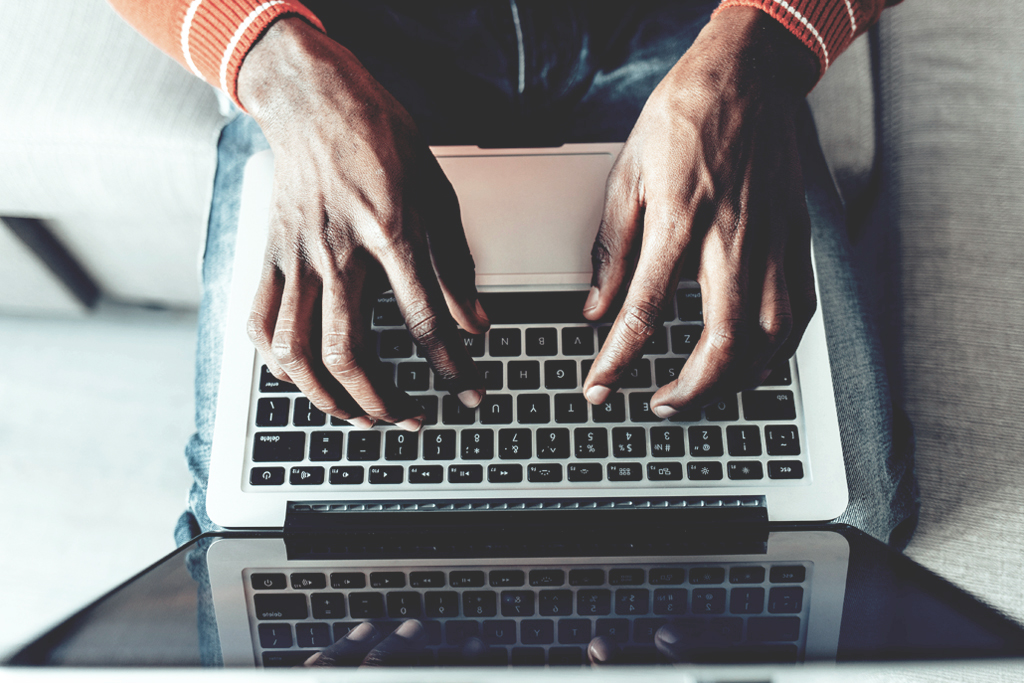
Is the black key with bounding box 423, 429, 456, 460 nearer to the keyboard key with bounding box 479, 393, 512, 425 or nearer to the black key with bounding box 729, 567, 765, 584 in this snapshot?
the keyboard key with bounding box 479, 393, 512, 425

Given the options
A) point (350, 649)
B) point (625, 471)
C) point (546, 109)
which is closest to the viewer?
point (350, 649)

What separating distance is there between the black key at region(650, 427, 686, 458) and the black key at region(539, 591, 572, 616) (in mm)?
137

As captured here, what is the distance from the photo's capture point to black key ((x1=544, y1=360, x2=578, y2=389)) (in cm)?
50

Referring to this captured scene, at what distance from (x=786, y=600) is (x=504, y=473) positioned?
225 mm

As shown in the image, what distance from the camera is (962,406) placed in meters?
0.61

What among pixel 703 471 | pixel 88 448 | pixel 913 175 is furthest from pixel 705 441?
pixel 88 448

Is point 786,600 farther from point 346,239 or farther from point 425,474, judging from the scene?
point 346,239

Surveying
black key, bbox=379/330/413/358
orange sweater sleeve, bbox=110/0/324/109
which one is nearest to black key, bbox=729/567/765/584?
black key, bbox=379/330/413/358

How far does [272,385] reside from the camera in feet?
1.63

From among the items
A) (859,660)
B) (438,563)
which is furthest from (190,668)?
(859,660)

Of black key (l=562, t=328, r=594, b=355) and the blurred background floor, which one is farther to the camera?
the blurred background floor

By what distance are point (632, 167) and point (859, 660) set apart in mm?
371

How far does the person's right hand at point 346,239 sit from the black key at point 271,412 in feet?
0.15

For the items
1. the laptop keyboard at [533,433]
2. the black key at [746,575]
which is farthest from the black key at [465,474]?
the black key at [746,575]
